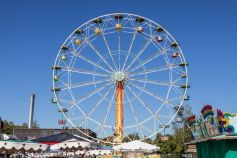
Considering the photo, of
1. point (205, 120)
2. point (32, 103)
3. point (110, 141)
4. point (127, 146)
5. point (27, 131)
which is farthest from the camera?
point (32, 103)

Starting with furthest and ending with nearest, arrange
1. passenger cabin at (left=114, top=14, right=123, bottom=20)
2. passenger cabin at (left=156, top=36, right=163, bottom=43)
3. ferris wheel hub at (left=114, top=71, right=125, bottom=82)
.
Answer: passenger cabin at (left=114, top=14, right=123, bottom=20) → passenger cabin at (left=156, top=36, right=163, bottom=43) → ferris wheel hub at (left=114, top=71, right=125, bottom=82)

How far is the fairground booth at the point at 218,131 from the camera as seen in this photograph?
16109 millimetres

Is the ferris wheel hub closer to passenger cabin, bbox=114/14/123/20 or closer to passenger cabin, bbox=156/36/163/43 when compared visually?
passenger cabin, bbox=156/36/163/43

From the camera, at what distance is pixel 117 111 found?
33.1m

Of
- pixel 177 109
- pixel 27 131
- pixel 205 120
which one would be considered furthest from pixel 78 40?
pixel 27 131

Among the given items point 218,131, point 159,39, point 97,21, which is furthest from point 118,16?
point 218,131

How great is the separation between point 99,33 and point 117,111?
25.4 ft

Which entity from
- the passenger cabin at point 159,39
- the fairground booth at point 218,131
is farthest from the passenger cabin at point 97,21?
the fairground booth at point 218,131

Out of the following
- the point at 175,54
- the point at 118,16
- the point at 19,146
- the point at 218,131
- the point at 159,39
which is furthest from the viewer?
the point at 118,16

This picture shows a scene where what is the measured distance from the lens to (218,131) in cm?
1666

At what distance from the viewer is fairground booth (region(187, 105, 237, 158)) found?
52.9ft

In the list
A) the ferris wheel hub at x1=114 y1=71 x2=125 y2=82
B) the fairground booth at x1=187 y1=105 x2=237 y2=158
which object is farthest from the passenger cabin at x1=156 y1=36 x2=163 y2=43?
the fairground booth at x1=187 y1=105 x2=237 y2=158

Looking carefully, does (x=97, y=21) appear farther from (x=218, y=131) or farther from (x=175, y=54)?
(x=218, y=131)

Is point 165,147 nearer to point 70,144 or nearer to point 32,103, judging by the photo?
point 70,144
